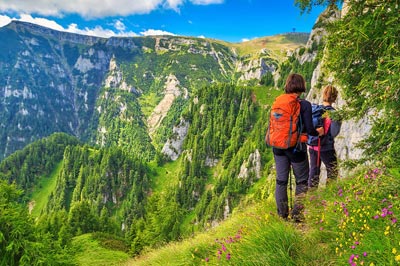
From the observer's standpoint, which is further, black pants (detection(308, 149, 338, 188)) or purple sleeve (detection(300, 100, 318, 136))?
black pants (detection(308, 149, 338, 188))

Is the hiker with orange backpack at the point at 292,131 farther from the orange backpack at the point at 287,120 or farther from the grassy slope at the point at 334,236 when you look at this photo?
the grassy slope at the point at 334,236

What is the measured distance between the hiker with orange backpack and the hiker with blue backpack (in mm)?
1109

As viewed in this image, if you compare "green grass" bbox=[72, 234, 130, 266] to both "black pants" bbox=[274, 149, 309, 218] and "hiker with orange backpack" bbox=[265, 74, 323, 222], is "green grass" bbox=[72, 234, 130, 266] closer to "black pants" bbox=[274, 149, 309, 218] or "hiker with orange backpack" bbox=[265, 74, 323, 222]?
"black pants" bbox=[274, 149, 309, 218]

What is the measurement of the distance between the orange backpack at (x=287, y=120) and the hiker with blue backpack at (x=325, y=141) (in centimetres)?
156

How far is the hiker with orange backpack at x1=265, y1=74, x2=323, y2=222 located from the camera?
24.5 ft

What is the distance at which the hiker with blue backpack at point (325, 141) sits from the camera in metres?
8.73

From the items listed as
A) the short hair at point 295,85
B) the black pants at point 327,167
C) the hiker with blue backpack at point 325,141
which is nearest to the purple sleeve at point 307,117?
the short hair at point 295,85

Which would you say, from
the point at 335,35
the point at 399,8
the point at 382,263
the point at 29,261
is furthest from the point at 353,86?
the point at 29,261

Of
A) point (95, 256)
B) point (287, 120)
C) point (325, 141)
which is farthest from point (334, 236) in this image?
point (95, 256)

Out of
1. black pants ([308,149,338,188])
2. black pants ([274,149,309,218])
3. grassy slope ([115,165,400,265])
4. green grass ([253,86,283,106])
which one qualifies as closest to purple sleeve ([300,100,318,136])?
black pants ([274,149,309,218])

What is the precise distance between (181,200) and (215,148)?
3971 cm

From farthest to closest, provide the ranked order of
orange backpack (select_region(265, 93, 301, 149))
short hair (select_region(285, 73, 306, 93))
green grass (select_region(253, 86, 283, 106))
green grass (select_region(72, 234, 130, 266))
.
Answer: green grass (select_region(253, 86, 283, 106)) → green grass (select_region(72, 234, 130, 266)) → short hair (select_region(285, 73, 306, 93)) → orange backpack (select_region(265, 93, 301, 149))

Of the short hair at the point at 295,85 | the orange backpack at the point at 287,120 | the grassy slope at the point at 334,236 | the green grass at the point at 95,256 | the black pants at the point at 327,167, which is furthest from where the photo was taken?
the green grass at the point at 95,256

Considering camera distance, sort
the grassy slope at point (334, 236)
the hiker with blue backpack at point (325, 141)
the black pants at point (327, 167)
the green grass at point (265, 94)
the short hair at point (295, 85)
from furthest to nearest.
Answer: the green grass at point (265, 94) → the black pants at point (327, 167) → the hiker with blue backpack at point (325, 141) → the short hair at point (295, 85) → the grassy slope at point (334, 236)
